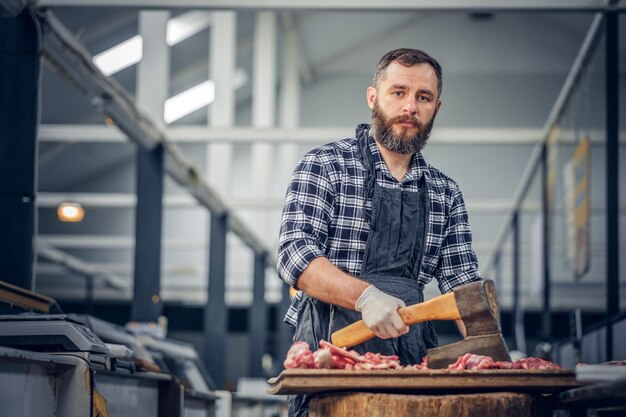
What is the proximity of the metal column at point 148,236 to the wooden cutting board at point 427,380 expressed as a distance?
8.28 metres

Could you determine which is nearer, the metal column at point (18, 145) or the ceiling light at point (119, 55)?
the metal column at point (18, 145)

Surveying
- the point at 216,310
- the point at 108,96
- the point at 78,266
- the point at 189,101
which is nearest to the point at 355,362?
the point at 108,96

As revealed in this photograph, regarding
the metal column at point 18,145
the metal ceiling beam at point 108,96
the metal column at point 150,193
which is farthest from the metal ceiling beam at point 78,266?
the metal column at point 18,145

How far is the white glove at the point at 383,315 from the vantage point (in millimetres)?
3500

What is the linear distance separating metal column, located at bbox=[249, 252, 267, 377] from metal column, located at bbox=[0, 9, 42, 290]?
1310 centimetres

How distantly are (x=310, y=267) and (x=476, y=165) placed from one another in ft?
68.4

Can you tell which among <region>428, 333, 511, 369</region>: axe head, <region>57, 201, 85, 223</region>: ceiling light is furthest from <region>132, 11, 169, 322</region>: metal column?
<region>428, 333, 511, 369</region>: axe head

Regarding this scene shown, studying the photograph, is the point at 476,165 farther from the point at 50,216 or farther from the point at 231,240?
the point at 50,216

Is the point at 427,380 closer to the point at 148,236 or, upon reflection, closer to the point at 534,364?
the point at 534,364

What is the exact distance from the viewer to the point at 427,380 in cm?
324

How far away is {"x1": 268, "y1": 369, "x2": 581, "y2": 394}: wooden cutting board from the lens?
3238 millimetres

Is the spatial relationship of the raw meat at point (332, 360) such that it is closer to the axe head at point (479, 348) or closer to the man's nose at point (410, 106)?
the axe head at point (479, 348)

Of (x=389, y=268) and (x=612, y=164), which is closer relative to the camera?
(x=389, y=268)

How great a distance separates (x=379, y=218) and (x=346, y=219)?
0.40ft
